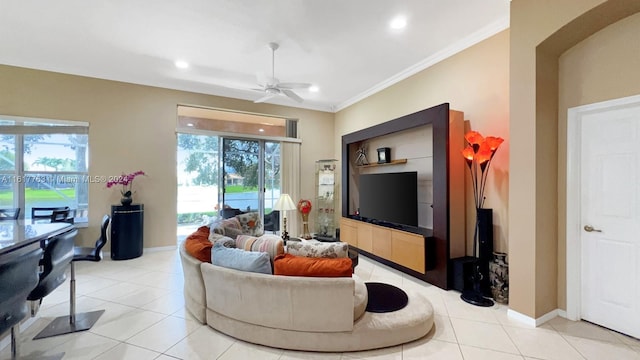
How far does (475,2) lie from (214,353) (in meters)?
4.21

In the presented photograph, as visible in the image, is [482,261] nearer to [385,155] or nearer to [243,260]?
[385,155]

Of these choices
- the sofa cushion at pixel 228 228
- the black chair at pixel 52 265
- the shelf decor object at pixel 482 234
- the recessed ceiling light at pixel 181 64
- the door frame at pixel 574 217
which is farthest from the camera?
the recessed ceiling light at pixel 181 64

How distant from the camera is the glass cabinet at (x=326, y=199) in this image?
21.7 ft

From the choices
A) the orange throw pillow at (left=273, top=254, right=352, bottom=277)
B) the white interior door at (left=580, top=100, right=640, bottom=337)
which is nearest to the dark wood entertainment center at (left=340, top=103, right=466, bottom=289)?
the white interior door at (left=580, top=100, right=640, bottom=337)

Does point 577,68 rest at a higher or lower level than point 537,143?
higher

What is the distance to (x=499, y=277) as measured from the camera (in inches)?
124

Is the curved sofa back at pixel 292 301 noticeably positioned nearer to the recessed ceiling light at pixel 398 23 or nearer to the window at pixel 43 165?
the recessed ceiling light at pixel 398 23

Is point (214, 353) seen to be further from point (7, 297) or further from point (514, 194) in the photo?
point (514, 194)

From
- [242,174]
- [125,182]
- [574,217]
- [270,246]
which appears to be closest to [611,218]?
[574,217]

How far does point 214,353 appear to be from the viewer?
223 cm

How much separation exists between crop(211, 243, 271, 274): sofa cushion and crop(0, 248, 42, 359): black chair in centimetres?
120

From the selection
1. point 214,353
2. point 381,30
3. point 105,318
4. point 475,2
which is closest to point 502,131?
point 475,2

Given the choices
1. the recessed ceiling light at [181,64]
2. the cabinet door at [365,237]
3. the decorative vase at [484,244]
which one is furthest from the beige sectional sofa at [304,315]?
the recessed ceiling light at [181,64]

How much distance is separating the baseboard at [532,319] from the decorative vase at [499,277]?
305 mm
